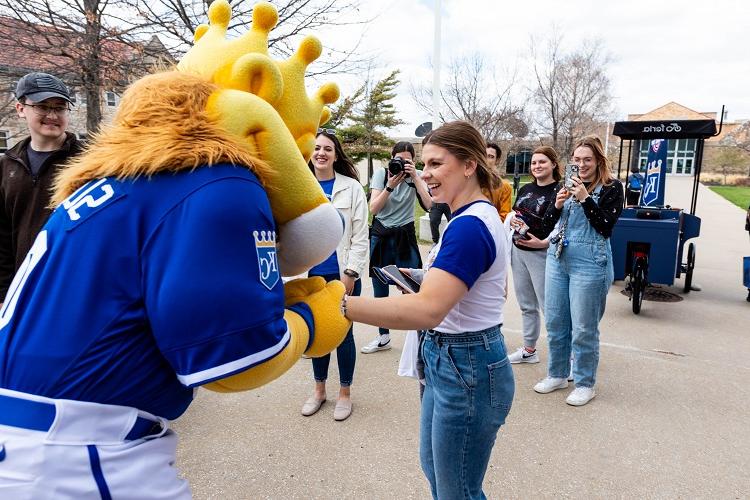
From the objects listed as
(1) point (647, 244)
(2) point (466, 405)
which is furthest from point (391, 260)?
(1) point (647, 244)

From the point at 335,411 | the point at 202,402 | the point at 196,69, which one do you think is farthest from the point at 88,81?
the point at 196,69

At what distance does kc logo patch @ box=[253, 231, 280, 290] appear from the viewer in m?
1.09

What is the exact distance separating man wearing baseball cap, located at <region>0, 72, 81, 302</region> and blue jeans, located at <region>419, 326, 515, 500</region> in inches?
99.3

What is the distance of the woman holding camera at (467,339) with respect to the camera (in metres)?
1.83

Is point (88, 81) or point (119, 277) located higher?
point (88, 81)

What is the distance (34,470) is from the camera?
102 centimetres

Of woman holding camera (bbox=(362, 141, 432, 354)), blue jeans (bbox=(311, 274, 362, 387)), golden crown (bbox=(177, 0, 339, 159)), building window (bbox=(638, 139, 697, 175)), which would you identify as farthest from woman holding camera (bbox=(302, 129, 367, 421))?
building window (bbox=(638, 139, 697, 175))

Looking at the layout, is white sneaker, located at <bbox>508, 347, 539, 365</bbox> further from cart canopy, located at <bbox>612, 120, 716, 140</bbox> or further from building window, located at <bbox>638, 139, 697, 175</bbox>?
building window, located at <bbox>638, 139, 697, 175</bbox>

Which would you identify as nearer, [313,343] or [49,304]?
[49,304]

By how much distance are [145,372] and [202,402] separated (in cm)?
277

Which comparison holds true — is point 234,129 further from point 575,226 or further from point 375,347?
point 375,347

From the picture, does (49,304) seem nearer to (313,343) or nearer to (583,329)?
(313,343)

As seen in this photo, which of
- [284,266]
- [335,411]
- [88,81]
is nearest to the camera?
[284,266]

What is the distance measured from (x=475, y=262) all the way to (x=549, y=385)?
2.53 meters
